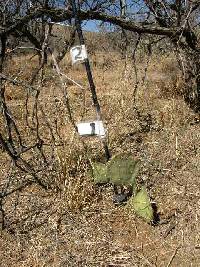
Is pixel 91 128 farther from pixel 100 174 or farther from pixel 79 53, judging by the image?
pixel 79 53

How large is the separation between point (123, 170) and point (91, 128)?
0.39m

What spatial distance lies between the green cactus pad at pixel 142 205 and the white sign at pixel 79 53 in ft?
3.36

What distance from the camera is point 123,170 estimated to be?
3.50 m

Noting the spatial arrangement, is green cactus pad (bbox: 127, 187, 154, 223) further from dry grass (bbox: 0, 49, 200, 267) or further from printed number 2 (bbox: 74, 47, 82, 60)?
printed number 2 (bbox: 74, 47, 82, 60)

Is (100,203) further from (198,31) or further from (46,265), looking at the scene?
(198,31)

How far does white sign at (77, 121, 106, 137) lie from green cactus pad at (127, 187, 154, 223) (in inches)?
21.2

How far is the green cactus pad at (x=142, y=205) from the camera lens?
3.20 meters

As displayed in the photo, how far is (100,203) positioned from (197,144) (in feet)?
3.91

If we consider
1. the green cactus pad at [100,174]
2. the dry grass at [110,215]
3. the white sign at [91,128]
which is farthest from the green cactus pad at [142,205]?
the white sign at [91,128]

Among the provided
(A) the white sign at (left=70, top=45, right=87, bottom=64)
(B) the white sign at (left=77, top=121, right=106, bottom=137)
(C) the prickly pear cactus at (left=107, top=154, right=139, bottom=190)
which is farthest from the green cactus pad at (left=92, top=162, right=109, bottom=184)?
(A) the white sign at (left=70, top=45, right=87, bottom=64)

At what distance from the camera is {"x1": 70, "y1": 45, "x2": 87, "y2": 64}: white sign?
3551 mm

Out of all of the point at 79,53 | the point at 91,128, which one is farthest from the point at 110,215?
the point at 79,53

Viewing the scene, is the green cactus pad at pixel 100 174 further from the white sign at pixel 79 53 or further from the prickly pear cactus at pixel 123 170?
the white sign at pixel 79 53

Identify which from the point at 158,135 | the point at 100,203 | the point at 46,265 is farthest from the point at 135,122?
the point at 46,265
